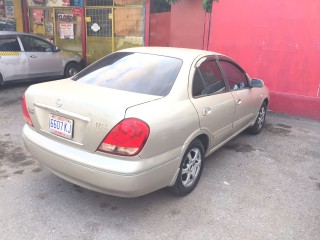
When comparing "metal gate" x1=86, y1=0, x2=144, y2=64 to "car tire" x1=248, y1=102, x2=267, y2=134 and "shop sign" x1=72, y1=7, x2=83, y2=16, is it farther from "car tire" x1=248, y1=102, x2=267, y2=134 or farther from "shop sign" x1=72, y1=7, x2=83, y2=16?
"car tire" x1=248, y1=102, x2=267, y2=134

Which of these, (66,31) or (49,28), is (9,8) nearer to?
(49,28)

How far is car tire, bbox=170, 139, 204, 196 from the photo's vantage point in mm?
3244

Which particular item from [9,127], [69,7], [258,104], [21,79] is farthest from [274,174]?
[69,7]

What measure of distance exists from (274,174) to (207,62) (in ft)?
5.63

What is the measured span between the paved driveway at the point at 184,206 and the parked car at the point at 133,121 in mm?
355

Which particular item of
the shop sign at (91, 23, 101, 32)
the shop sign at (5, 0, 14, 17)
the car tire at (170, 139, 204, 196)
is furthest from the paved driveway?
the shop sign at (5, 0, 14, 17)

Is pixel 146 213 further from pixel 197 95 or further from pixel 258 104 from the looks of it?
pixel 258 104

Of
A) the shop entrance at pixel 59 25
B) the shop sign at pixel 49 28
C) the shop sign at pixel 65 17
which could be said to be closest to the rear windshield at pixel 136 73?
the shop entrance at pixel 59 25

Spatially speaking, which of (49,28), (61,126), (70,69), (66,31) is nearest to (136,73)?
(61,126)

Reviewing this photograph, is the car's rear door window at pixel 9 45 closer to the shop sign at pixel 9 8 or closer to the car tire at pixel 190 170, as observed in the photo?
the shop sign at pixel 9 8

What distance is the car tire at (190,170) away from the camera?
3244 millimetres

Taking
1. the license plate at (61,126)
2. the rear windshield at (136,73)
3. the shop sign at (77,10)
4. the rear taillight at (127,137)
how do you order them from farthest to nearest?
the shop sign at (77,10)
the rear windshield at (136,73)
the license plate at (61,126)
the rear taillight at (127,137)

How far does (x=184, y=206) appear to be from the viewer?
3.24m

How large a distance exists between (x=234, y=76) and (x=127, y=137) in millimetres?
2441
